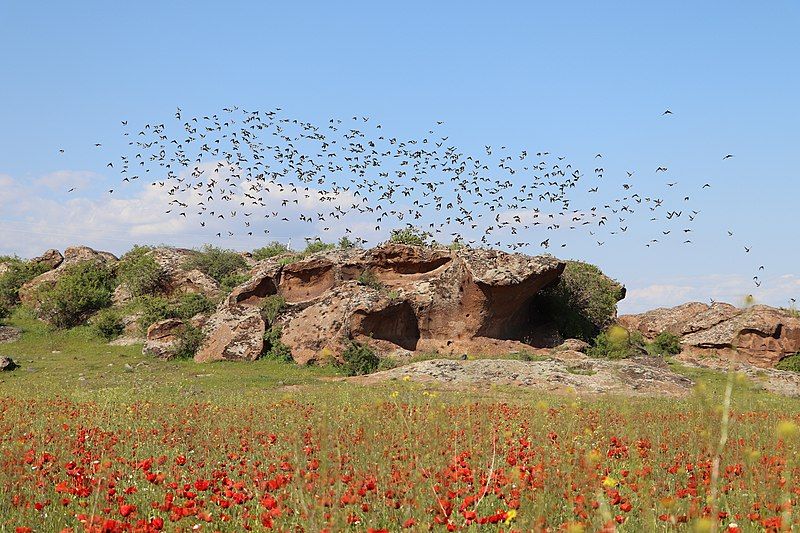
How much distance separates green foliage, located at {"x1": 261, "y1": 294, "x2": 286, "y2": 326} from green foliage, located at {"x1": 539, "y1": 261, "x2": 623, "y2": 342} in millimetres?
16567

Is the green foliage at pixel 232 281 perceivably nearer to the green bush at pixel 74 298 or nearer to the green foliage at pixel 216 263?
the green foliage at pixel 216 263

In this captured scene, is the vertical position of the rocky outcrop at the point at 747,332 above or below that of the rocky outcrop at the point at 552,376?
above

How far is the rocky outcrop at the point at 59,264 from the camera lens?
172 feet

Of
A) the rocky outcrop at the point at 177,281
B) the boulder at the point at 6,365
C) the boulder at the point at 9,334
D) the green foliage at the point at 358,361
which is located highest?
the rocky outcrop at the point at 177,281

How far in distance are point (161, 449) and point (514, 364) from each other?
21001mm

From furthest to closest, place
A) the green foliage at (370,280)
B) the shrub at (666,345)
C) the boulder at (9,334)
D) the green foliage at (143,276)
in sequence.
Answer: the green foliage at (143,276) → the shrub at (666,345) → the boulder at (9,334) → the green foliage at (370,280)

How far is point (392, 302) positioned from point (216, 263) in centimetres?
2299

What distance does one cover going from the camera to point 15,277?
54688 millimetres

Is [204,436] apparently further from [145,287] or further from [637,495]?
[145,287]

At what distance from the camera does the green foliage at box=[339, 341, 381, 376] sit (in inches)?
1341

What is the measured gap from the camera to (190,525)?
6.65 meters

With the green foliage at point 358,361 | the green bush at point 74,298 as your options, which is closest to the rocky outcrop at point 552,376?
the green foliage at point 358,361

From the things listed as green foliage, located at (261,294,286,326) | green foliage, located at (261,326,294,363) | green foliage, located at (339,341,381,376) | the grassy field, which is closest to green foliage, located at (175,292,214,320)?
green foliage, located at (261,294,286,326)

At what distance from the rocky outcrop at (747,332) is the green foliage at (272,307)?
81.0 feet
